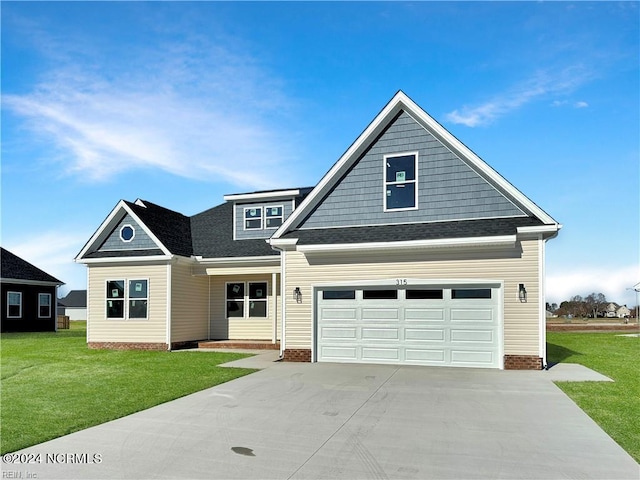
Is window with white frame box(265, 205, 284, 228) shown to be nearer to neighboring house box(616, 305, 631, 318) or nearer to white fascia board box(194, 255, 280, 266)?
white fascia board box(194, 255, 280, 266)

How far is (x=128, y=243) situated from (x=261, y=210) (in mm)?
5514

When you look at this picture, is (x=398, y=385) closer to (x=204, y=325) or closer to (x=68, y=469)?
(x=68, y=469)

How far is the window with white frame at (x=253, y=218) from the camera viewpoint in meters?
20.9

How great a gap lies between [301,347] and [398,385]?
4817 millimetres

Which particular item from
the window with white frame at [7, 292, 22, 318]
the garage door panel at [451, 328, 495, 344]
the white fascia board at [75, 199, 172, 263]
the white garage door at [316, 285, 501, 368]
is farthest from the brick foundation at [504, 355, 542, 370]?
the window with white frame at [7, 292, 22, 318]

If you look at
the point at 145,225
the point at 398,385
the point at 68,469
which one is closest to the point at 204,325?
the point at 145,225

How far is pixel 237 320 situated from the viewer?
20.7 m

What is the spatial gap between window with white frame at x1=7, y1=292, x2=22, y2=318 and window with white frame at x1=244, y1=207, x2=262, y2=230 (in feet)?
63.9

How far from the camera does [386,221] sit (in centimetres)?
1491

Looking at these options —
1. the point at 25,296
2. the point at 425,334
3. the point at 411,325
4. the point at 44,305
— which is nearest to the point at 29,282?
the point at 25,296

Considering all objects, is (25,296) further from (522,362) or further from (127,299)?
(522,362)

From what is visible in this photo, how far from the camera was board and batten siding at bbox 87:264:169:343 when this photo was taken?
61.1 ft

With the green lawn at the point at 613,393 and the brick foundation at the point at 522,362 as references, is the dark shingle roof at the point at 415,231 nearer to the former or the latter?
the brick foundation at the point at 522,362

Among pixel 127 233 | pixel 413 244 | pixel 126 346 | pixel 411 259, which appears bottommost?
pixel 126 346
